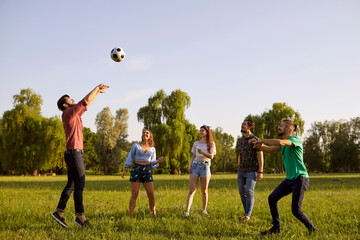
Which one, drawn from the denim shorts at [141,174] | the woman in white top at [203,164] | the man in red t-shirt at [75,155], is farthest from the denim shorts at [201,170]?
the man in red t-shirt at [75,155]

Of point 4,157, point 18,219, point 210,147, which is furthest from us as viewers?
point 4,157

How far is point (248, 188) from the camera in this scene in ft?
21.4

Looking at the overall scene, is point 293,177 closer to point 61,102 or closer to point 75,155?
point 75,155

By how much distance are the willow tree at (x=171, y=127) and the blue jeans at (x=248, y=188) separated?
112 feet

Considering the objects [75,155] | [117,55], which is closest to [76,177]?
[75,155]

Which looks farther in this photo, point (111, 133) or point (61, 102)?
point (111, 133)

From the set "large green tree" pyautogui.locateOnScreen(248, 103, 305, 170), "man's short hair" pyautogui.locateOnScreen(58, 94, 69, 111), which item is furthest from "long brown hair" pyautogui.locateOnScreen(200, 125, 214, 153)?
"large green tree" pyautogui.locateOnScreen(248, 103, 305, 170)

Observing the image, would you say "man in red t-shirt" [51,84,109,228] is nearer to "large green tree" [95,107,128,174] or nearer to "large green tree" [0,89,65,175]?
"large green tree" [0,89,65,175]

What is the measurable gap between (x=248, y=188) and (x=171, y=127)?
35.4 meters

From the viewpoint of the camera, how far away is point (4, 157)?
38531mm

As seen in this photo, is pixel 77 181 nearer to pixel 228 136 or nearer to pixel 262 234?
pixel 262 234

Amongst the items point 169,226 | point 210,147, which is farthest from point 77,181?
point 210,147

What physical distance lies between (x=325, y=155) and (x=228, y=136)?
112 feet

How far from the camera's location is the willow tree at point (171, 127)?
135ft
